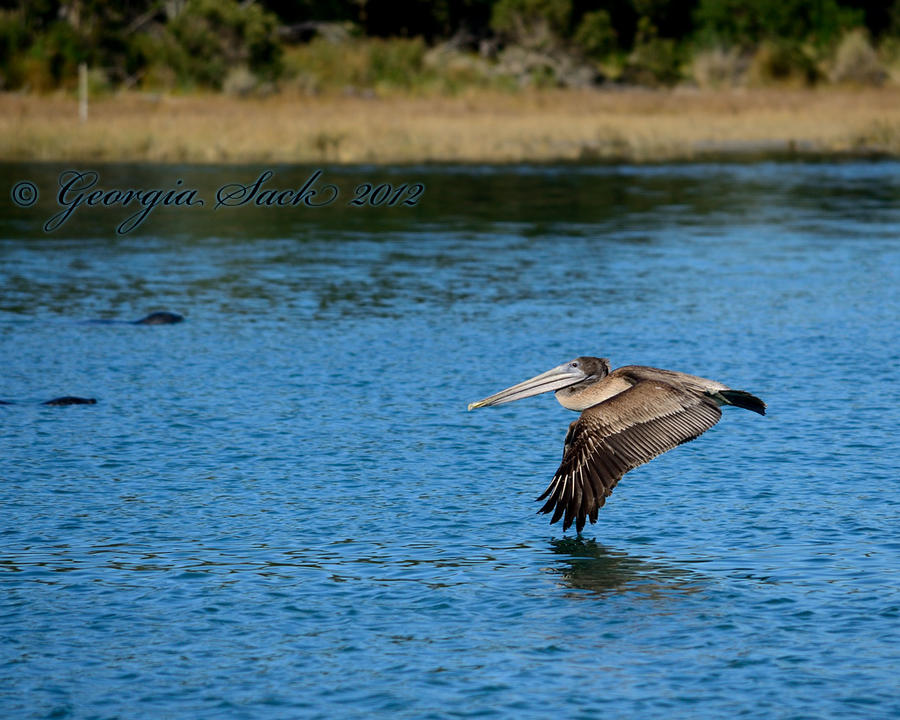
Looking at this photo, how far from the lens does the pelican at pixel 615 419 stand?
829 centimetres

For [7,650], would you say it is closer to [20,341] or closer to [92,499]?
[92,499]

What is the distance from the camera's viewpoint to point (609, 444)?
27.2 feet

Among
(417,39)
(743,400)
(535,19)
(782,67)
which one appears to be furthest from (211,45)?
(743,400)

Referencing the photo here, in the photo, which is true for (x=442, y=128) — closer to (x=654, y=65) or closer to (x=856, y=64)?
(x=654, y=65)

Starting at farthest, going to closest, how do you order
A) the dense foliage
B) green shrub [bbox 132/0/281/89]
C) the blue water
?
the dense foliage → green shrub [bbox 132/0/281/89] → the blue water

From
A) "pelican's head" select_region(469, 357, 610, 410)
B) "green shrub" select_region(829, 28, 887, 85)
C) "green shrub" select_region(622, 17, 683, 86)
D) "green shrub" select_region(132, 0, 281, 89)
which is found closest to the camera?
"pelican's head" select_region(469, 357, 610, 410)

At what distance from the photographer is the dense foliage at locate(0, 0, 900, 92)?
49.0m

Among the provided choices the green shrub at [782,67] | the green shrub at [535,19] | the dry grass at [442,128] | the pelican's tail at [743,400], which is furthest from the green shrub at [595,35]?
the pelican's tail at [743,400]

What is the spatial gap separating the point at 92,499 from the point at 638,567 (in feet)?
11.7

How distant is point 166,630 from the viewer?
742 cm

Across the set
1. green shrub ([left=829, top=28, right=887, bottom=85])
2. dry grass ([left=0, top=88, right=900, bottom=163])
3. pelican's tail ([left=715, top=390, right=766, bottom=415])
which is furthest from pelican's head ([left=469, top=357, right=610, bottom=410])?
green shrub ([left=829, top=28, right=887, bottom=85])

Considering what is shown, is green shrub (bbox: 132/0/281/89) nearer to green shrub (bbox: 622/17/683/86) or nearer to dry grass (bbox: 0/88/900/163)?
dry grass (bbox: 0/88/900/163)

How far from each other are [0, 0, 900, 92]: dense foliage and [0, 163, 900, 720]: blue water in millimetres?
29093

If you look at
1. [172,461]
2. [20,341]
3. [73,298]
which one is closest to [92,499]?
[172,461]
